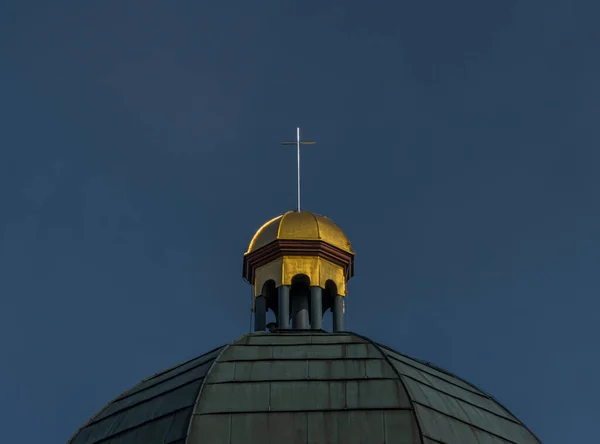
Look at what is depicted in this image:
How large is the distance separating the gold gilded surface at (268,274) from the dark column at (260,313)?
190 mm

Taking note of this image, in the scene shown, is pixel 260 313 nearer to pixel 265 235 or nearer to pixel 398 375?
pixel 265 235

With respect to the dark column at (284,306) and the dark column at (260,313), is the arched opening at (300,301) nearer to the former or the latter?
the dark column at (284,306)

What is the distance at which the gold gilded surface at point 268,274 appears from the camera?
3969 centimetres

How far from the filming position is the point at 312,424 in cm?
3077

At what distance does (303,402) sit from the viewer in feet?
104

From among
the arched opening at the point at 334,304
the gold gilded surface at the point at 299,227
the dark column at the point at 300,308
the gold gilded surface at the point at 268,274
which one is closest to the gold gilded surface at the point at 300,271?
the gold gilded surface at the point at 268,274

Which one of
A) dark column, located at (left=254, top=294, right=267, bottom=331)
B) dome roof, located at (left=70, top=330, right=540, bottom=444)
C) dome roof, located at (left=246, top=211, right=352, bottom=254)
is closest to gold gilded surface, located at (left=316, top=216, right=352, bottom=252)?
dome roof, located at (left=246, top=211, right=352, bottom=254)

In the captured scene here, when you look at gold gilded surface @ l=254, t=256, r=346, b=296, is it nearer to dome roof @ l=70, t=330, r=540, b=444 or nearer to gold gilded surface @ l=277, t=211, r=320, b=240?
gold gilded surface @ l=277, t=211, r=320, b=240

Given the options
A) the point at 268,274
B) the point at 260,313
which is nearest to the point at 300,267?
the point at 268,274

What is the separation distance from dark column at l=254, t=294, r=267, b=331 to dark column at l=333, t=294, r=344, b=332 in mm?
1839

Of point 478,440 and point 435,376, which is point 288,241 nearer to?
point 435,376

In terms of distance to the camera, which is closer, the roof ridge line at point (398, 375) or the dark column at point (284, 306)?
the roof ridge line at point (398, 375)

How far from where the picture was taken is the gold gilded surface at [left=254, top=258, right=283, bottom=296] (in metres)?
39.7

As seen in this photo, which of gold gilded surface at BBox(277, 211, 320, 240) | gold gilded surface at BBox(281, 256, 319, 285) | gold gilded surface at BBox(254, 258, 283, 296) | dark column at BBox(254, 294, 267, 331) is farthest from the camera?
gold gilded surface at BBox(277, 211, 320, 240)
